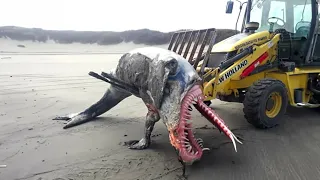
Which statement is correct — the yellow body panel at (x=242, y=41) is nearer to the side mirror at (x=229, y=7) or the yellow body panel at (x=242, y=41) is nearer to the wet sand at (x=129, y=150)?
the side mirror at (x=229, y=7)

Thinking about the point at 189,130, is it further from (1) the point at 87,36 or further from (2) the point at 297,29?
(1) the point at 87,36

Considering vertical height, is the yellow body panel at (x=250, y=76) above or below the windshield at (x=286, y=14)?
below

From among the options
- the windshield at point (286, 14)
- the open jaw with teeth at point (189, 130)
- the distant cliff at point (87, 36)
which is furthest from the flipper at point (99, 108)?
the distant cliff at point (87, 36)

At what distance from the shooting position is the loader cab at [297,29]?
6777 millimetres

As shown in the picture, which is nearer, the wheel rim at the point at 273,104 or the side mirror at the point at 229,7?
the wheel rim at the point at 273,104

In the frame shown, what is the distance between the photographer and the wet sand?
4.14 m

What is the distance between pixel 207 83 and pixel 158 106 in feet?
5.15

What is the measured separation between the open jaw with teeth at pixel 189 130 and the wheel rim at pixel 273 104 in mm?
2240

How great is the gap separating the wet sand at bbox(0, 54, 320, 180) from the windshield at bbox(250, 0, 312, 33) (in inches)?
68.9

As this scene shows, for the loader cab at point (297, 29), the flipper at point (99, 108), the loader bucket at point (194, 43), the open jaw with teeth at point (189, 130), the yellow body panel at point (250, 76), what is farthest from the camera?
the loader cab at point (297, 29)

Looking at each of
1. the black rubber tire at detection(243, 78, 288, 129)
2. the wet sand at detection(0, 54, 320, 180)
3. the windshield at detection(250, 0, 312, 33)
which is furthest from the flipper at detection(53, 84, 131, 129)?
the windshield at detection(250, 0, 312, 33)

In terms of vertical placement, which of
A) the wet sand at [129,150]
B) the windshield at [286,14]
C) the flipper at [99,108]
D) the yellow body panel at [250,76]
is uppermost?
the windshield at [286,14]

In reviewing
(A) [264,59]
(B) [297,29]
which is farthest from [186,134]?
(B) [297,29]

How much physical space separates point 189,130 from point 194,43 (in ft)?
6.13
